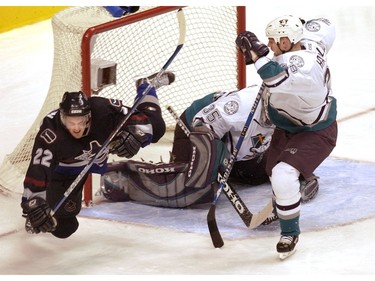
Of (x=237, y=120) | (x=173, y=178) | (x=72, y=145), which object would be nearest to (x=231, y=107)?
(x=237, y=120)

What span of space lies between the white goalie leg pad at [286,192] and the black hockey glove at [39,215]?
795 mm

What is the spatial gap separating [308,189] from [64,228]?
1.03 m

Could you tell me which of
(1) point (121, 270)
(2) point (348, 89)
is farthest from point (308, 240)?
(2) point (348, 89)

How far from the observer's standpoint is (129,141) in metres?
4.80

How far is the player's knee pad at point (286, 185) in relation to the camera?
4.72 metres

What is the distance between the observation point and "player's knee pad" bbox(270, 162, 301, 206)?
4719 mm

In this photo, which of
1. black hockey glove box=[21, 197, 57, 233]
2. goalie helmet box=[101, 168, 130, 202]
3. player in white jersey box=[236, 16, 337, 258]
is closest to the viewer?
black hockey glove box=[21, 197, 57, 233]

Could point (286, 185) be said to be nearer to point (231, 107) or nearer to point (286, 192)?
point (286, 192)

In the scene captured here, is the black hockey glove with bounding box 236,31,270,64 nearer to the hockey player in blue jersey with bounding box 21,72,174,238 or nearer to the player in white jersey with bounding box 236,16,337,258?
the player in white jersey with bounding box 236,16,337,258

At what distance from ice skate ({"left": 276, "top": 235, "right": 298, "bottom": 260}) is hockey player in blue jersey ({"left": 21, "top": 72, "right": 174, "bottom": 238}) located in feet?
2.04

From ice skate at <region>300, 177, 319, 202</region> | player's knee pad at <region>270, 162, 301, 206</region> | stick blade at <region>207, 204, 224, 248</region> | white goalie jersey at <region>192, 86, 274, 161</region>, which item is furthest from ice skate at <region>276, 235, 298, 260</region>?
white goalie jersey at <region>192, 86, 274, 161</region>

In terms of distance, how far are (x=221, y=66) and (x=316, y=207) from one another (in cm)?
111

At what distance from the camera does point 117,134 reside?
4.85 meters

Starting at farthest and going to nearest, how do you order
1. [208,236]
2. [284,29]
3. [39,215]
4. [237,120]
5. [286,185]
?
[237,120] < [208,236] < [284,29] < [286,185] < [39,215]
